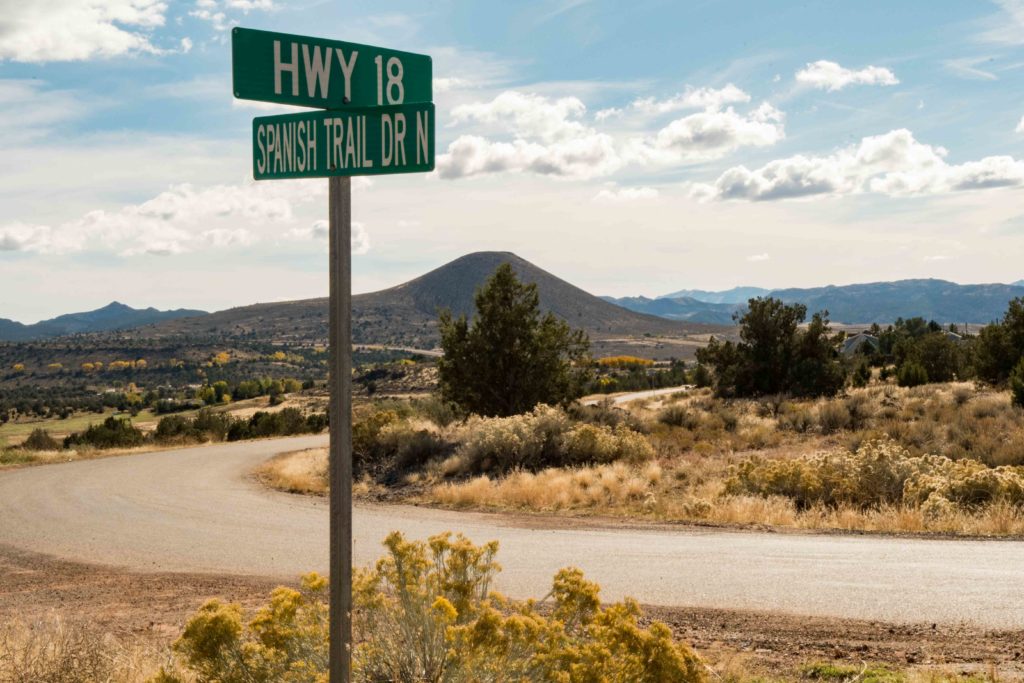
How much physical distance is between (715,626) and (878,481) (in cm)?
894

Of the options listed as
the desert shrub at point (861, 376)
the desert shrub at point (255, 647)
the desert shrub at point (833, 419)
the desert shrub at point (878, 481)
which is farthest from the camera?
the desert shrub at point (861, 376)

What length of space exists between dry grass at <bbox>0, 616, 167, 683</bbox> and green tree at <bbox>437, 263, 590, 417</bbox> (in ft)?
65.7

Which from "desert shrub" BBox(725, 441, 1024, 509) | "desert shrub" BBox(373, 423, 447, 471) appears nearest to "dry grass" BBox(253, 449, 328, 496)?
"desert shrub" BBox(373, 423, 447, 471)

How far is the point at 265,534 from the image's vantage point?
14055 millimetres

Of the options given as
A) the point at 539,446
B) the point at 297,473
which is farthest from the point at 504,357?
the point at 297,473

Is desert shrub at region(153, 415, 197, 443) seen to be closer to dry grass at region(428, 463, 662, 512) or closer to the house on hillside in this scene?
dry grass at region(428, 463, 662, 512)

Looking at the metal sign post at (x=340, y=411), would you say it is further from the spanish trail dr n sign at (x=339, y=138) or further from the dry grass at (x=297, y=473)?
the dry grass at (x=297, y=473)

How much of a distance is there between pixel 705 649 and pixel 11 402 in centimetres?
10147

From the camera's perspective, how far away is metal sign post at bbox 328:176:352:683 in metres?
3.62

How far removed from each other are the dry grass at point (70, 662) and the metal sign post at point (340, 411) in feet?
7.33

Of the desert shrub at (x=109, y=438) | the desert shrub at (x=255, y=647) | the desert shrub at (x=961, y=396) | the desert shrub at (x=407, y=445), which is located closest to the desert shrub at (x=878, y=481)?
the desert shrub at (x=407, y=445)

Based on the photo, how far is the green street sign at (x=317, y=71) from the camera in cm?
368

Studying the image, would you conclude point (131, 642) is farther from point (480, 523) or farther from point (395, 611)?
point (480, 523)

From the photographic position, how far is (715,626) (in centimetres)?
782
